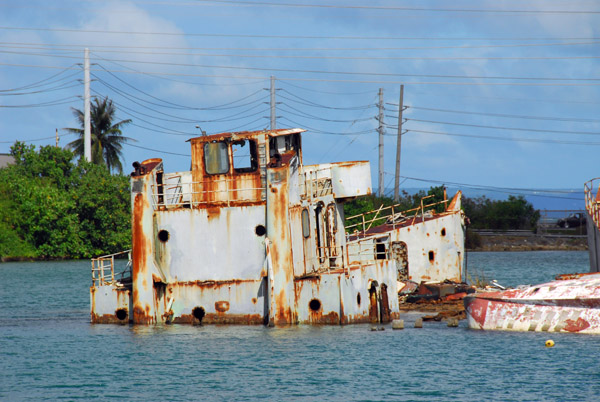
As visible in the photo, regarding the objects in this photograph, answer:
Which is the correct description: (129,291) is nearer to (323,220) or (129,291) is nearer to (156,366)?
(156,366)

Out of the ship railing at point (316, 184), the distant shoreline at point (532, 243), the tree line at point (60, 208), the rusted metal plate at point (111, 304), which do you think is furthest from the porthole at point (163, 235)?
the distant shoreline at point (532, 243)

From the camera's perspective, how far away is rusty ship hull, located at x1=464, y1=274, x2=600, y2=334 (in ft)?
88.2

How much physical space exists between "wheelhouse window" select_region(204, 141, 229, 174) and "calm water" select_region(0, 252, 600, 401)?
17.3 feet

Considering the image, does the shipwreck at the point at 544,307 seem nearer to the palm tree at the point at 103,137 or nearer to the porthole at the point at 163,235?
the porthole at the point at 163,235

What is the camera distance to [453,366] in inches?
914

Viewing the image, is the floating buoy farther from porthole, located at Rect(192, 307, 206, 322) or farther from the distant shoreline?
the distant shoreline

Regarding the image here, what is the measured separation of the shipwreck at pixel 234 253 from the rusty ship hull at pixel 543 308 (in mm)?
3122

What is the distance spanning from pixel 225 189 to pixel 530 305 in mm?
10619

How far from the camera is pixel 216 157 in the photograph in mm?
28406

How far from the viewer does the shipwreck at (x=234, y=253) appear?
26.2m

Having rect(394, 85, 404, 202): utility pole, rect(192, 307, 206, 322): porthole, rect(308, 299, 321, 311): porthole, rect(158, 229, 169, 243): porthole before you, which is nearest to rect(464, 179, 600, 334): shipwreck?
rect(308, 299, 321, 311): porthole

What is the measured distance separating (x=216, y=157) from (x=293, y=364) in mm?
8296

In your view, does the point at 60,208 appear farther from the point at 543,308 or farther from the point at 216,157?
the point at 543,308

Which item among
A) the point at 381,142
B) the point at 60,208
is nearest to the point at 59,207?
the point at 60,208
